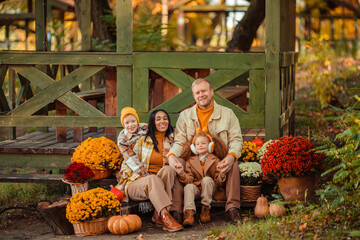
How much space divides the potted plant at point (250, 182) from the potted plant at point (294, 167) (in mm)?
260

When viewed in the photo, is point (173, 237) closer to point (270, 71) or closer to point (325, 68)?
point (270, 71)

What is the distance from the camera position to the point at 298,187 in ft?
19.9

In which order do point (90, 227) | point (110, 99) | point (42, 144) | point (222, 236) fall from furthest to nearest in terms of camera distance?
point (42, 144)
point (110, 99)
point (90, 227)
point (222, 236)

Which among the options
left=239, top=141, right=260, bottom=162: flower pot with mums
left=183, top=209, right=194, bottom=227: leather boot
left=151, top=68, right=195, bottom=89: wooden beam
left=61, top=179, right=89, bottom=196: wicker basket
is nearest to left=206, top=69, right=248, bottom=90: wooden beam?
left=151, top=68, right=195, bottom=89: wooden beam

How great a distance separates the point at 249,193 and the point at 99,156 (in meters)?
1.71

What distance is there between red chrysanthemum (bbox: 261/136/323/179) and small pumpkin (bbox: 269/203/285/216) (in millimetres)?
327

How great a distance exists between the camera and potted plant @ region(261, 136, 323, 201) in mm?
5996

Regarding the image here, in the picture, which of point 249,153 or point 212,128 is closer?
point 212,128

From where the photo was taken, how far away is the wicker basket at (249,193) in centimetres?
639

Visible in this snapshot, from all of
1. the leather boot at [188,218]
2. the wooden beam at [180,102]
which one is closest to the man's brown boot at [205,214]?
the leather boot at [188,218]

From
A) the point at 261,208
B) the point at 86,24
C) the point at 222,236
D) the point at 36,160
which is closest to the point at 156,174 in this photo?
the point at 261,208

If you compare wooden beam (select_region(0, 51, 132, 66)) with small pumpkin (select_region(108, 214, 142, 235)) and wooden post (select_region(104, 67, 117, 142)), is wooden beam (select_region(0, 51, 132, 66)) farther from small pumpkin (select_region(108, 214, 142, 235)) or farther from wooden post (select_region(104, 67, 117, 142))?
small pumpkin (select_region(108, 214, 142, 235))

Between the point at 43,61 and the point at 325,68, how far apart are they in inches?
300

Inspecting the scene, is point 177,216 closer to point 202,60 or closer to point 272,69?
point 202,60
